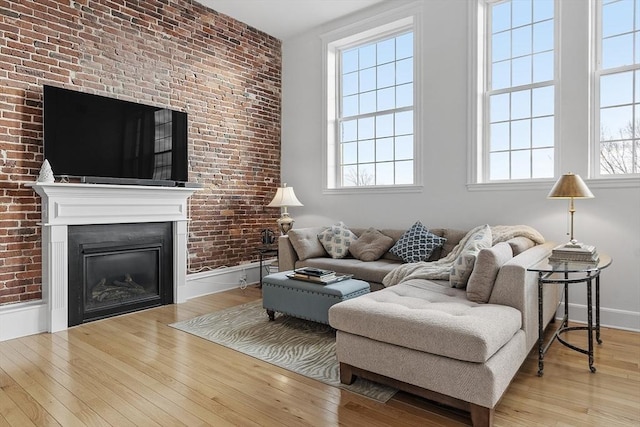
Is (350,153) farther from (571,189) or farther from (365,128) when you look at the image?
(571,189)

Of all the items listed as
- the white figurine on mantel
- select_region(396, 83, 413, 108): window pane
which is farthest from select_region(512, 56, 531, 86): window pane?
the white figurine on mantel

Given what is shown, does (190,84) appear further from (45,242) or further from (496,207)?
(496,207)

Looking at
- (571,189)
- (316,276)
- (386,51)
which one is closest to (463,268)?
(571,189)

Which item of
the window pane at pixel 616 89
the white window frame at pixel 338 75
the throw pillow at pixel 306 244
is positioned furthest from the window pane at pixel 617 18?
the throw pillow at pixel 306 244

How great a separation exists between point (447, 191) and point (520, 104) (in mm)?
1078

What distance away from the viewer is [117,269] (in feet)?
12.5

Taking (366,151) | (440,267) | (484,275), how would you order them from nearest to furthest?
(484,275) < (440,267) < (366,151)

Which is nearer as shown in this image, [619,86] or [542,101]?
[619,86]

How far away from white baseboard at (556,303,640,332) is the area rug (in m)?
2.17

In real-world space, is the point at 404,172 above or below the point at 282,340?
above

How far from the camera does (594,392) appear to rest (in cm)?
219

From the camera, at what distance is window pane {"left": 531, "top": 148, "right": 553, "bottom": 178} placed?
12.0 feet

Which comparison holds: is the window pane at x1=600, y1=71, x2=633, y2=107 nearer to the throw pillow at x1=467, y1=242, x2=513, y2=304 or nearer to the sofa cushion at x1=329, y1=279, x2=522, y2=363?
the throw pillow at x1=467, y1=242, x2=513, y2=304

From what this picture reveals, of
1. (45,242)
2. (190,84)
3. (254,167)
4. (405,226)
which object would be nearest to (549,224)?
(405,226)
